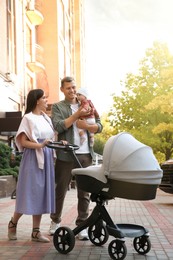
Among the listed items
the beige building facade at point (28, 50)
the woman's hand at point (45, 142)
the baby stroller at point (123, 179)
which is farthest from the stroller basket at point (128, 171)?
the beige building facade at point (28, 50)

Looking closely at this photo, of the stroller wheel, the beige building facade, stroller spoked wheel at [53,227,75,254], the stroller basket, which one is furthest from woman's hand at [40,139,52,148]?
the beige building facade

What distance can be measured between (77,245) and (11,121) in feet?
52.6

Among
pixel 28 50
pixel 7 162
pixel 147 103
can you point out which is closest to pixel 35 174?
pixel 7 162

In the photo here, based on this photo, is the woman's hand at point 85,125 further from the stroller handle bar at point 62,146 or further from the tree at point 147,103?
the tree at point 147,103

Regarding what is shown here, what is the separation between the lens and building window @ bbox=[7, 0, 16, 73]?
22.9 metres

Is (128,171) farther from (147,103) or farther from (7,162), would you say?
(147,103)

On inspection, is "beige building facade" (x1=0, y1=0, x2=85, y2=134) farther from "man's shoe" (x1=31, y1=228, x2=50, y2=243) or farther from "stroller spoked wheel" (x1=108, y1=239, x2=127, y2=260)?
"stroller spoked wheel" (x1=108, y1=239, x2=127, y2=260)

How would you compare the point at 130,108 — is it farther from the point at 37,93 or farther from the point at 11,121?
the point at 37,93

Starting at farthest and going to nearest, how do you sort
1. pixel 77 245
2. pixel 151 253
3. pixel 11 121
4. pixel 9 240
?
pixel 11 121
pixel 9 240
pixel 77 245
pixel 151 253

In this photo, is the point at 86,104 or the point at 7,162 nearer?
the point at 86,104

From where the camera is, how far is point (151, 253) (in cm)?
556

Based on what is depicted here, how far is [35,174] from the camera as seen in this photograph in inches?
246

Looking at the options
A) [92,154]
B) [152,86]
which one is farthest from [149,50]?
[92,154]

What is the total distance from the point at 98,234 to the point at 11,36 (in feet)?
61.5
